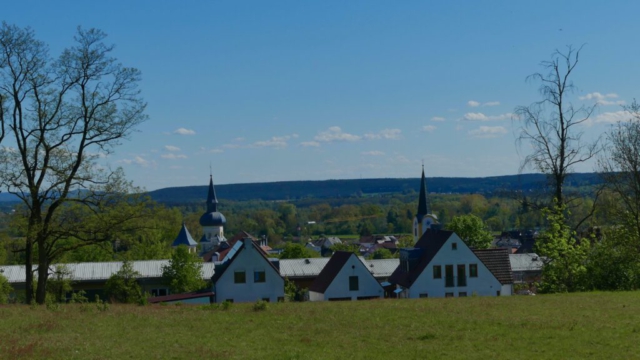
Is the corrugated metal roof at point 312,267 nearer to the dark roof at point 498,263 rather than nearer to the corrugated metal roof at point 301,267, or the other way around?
the corrugated metal roof at point 301,267

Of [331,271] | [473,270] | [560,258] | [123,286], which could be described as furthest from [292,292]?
[560,258]

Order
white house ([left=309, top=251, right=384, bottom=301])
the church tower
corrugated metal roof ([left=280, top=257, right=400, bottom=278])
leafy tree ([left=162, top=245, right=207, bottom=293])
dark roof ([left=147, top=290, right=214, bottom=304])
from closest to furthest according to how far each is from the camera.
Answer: dark roof ([left=147, top=290, right=214, bottom=304])
white house ([left=309, top=251, right=384, bottom=301])
leafy tree ([left=162, top=245, right=207, bottom=293])
corrugated metal roof ([left=280, top=257, right=400, bottom=278])
the church tower

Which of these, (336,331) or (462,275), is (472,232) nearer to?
(462,275)

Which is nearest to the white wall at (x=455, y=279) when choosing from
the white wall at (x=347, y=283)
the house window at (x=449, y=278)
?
the house window at (x=449, y=278)

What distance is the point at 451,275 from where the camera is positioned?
51594 millimetres

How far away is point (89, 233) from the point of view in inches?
1163

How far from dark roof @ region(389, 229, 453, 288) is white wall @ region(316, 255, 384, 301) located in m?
2.15

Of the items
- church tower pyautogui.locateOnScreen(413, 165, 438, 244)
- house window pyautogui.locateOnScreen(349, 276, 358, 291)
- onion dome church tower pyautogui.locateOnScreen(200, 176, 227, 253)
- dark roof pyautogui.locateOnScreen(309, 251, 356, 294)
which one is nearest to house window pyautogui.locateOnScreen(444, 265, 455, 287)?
house window pyautogui.locateOnScreen(349, 276, 358, 291)

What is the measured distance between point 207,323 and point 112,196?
10.1 m

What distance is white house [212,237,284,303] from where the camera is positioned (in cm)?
5072

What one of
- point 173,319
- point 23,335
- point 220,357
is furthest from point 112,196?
point 220,357

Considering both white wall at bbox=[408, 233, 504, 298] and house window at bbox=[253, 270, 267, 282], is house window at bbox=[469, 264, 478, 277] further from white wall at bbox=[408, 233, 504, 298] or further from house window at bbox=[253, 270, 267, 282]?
house window at bbox=[253, 270, 267, 282]

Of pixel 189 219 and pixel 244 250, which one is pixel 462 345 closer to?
pixel 244 250

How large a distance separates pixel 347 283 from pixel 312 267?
12457mm
